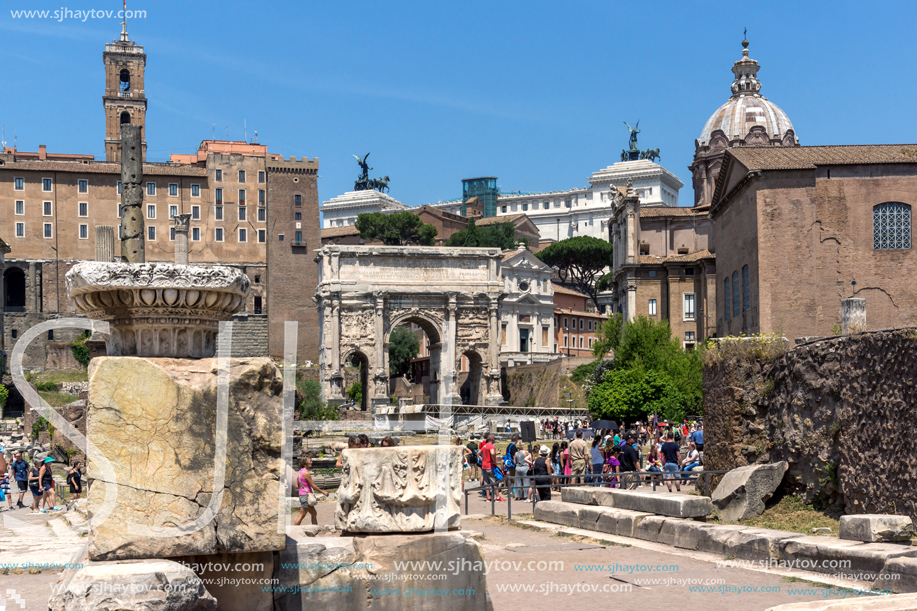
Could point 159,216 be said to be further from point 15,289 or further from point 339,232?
point 339,232

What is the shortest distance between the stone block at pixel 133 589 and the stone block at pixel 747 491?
820cm

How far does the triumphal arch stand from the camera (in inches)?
1972

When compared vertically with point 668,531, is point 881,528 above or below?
above

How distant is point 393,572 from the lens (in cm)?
409

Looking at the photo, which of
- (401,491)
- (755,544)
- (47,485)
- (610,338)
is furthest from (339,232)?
(401,491)

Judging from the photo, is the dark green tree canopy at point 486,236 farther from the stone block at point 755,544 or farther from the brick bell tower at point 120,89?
the stone block at point 755,544

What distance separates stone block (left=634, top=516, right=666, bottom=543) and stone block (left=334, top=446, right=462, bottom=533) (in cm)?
513

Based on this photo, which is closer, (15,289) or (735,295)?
(735,295)

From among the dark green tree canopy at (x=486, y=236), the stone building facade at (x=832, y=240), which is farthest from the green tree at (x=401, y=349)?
the stone building facade at (x=832, y=240)

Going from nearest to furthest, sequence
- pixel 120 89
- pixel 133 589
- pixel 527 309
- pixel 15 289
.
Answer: pixel 133 589 < pixel 527 309 < pixel 15 289 < pixel 120 89

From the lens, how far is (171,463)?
11.3 feet

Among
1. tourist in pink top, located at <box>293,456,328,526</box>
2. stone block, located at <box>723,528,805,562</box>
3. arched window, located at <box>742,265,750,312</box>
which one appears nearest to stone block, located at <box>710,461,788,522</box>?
stone block, located at <box>723,528,805,562</box>

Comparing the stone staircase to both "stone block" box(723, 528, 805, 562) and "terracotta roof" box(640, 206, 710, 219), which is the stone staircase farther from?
"terracotta roof" box(640, 206, 710, 219)

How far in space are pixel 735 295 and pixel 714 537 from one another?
29833mm
